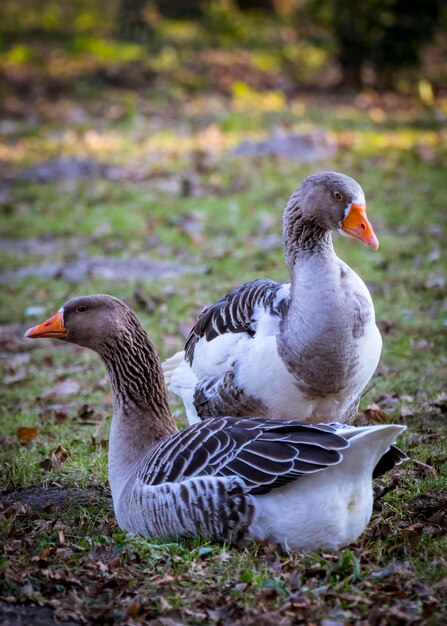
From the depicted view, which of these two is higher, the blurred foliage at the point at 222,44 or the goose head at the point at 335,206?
the blurred foliage at the point at 222,44

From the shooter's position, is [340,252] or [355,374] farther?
[340,252]

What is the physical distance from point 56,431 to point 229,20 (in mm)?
18109

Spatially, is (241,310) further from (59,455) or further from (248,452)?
(59,455)

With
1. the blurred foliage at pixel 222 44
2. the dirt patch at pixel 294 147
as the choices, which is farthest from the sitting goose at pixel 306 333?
the blurred foliage at pixel 222 44

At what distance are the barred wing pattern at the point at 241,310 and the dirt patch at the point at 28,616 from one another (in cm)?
210

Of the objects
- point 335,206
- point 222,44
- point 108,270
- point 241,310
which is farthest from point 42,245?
point 222,44

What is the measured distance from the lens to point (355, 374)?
5.18 metres

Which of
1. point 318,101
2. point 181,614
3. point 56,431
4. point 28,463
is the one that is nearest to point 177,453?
point 181,614

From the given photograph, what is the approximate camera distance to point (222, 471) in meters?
4.53

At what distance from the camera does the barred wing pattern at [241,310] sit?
5.51 meters

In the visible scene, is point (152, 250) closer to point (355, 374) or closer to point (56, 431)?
point (56, 431)

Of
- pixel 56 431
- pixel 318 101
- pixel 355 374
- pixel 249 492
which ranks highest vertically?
pixel 318 101

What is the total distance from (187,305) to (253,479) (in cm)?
494

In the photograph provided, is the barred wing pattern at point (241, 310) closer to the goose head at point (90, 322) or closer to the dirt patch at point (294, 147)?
the goose head at point (90, 322)
